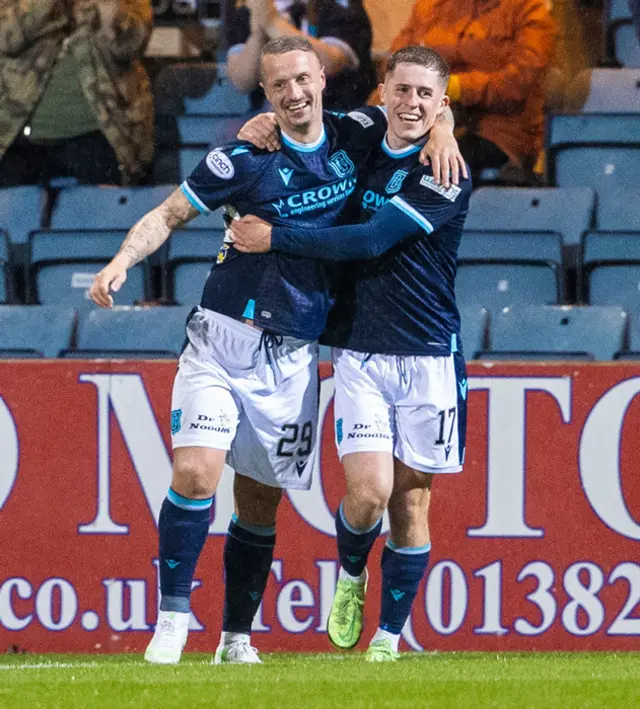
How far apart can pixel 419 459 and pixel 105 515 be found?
154 centimetres

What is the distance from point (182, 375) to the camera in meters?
4.96

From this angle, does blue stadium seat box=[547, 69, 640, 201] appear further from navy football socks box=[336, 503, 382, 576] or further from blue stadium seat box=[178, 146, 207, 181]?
navy football socks box=[336, 503, 382, 576]

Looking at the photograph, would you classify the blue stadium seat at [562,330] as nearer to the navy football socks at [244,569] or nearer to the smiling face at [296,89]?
the navy football socks at [244,569]

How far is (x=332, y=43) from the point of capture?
8.47m

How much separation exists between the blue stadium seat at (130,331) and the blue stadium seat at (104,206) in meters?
1.16

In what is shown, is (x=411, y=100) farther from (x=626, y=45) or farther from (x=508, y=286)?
(x=626, y=45)

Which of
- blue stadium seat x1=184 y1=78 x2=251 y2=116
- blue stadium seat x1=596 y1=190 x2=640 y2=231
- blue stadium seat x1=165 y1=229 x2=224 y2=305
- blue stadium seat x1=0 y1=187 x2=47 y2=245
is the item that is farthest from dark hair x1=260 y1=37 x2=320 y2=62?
blue stadium seat x1=184 y1=78 x2=251 y2=116

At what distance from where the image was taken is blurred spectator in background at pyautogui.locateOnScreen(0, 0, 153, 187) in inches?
348

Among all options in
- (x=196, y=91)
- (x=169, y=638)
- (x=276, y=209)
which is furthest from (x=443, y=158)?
(x=196, y=91)

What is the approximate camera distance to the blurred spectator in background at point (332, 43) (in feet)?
27.8

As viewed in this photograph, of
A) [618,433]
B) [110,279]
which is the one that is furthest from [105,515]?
[618,433]

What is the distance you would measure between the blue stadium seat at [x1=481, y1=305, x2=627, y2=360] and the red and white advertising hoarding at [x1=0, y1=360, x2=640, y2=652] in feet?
3.28

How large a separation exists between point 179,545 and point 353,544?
652 mm

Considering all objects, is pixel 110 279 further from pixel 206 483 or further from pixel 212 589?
pixel 212 589
